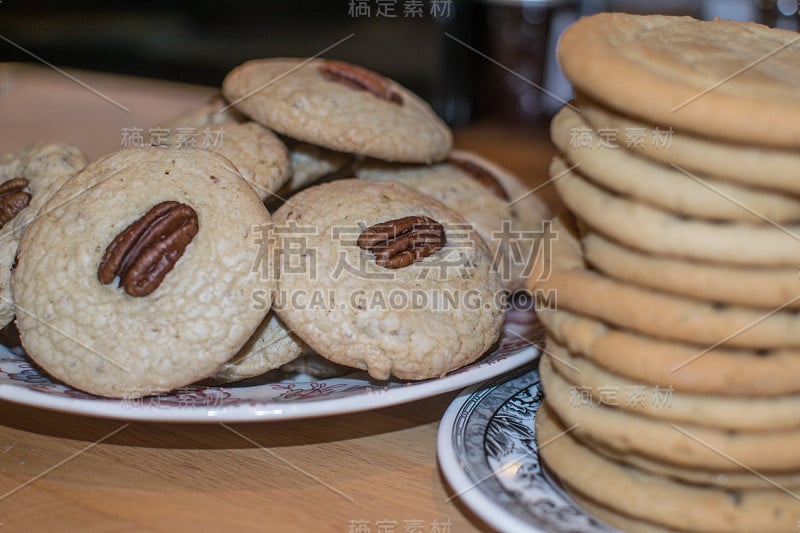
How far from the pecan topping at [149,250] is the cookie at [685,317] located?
642mm

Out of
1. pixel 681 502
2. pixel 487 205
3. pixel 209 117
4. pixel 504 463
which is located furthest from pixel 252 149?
pixel 681 502

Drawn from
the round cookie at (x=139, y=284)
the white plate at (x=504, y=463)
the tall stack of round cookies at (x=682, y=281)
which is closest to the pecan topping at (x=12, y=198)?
the round cookie at (x=139, y=284)

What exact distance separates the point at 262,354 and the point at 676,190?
30.0 inches

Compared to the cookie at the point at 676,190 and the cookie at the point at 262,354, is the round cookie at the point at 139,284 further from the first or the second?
the cookie at the point at 676,190

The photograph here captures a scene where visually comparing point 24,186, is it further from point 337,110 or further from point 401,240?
point 401,240

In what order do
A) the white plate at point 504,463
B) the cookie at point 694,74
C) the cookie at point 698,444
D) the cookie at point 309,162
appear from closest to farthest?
the cookie at point 694,74 → the cookie at point 698,444 → the white plate at point 504,463 → the cookie at point 309,162

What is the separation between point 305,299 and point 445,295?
254 millimetres

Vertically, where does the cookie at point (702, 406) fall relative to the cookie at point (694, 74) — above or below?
below

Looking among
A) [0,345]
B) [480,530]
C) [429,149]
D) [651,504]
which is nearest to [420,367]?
[480,530]

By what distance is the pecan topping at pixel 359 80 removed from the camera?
1842 mm

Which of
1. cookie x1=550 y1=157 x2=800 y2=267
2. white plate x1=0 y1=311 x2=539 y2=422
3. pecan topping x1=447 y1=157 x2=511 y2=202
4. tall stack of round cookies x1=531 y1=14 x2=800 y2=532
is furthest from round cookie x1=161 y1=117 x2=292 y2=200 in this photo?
cookie x1=550 y1=157 x2=800 y2=267

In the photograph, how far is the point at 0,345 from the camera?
149 cm

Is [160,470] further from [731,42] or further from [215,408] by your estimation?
[731,42]

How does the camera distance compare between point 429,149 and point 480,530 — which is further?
point 429,149
